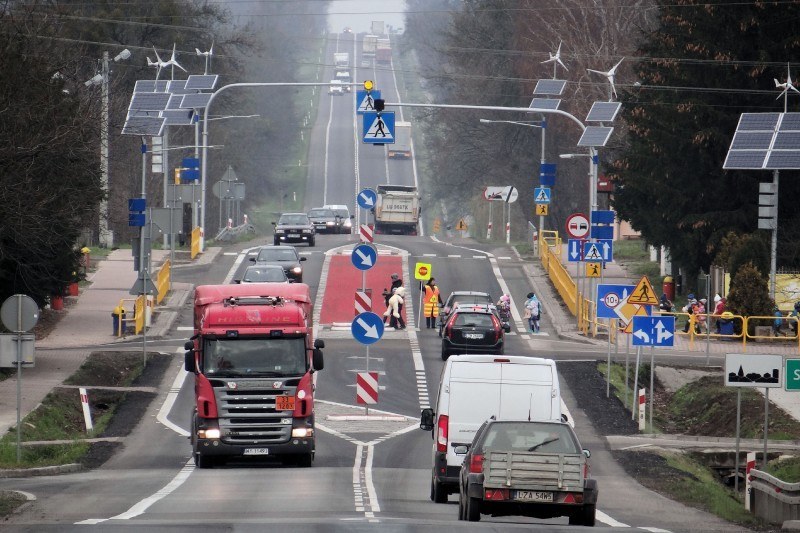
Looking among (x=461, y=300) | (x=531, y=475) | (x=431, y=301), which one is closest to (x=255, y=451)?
(x=531, y=475)

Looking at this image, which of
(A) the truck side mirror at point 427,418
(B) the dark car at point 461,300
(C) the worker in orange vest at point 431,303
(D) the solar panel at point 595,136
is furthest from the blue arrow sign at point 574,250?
(A) the truck side mirror at point 427,418

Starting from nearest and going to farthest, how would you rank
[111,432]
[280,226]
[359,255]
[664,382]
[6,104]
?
1. [6,104]
2. [111,432]
3. [359,255]
4. [664,382]
5. [280,226]

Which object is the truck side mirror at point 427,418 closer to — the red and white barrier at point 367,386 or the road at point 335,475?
the road at point 335,475

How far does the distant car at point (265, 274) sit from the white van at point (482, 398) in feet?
85.9

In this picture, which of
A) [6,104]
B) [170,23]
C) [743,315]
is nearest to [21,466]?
[6,104]

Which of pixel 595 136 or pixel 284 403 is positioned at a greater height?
pixel 595 136

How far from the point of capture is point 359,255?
34.8 m

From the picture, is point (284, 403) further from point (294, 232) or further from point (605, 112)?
point (294, 232)

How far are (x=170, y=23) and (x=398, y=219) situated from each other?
60.7ft

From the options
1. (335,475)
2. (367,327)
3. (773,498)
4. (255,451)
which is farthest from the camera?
(367,327)

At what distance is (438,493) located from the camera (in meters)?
21.1

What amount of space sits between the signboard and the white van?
6.19m

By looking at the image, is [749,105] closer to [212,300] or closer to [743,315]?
[743,315]

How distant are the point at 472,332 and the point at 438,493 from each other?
65.4 ft
